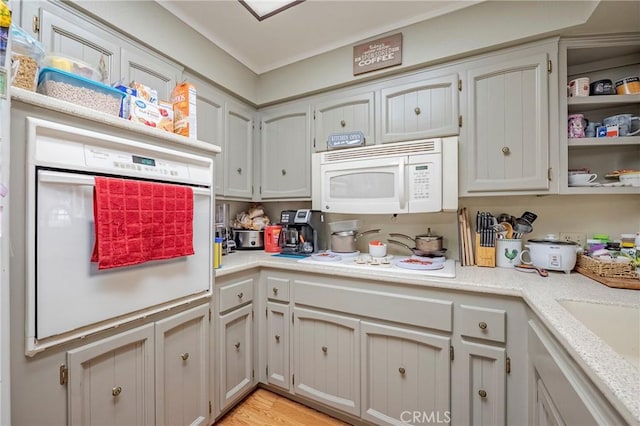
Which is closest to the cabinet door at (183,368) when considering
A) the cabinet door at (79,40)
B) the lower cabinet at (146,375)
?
the lower cabinet at (146,375)

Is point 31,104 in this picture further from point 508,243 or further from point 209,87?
point 508,243

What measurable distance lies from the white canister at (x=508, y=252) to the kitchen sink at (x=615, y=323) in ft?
1.76

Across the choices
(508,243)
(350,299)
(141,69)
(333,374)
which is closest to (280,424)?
(333,374)

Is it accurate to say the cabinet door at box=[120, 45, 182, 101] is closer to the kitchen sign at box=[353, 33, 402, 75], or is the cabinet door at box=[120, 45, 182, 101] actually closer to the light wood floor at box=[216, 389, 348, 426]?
the kitchen sign at box=[353, 33, 402, 75]

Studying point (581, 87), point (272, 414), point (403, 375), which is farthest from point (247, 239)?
point (581, 87)

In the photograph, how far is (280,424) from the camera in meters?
1.44

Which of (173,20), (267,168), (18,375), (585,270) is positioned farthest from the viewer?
(267,168)

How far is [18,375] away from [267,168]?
1694 millimetres

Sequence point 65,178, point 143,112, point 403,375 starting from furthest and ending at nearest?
1. point 403,375
2. point 143,112
3. point 65,178

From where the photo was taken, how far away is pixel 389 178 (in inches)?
64.2

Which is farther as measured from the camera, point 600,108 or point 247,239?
point 247,239

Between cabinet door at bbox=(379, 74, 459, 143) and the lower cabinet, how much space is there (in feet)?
4.90

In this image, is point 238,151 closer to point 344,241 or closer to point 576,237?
point 344,241

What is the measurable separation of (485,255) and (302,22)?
1.75 meters
